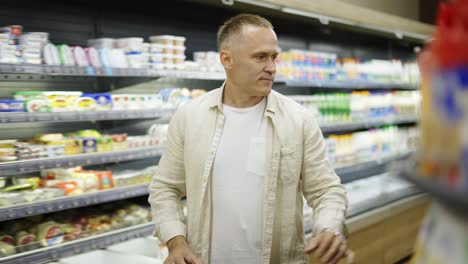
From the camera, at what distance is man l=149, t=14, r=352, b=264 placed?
7.26 feet

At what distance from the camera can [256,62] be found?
230 cm

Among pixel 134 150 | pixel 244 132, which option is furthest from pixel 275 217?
pixel 134 150

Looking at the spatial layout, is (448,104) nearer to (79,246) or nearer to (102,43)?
(79,246)

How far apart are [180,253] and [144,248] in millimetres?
1634

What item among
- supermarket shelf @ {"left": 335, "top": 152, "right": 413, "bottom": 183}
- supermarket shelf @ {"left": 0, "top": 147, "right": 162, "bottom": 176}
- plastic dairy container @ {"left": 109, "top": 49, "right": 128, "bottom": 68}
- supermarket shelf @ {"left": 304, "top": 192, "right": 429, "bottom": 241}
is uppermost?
plastic dairy container @ {"left": 109, "top": 49, "right": 128, "bottom": 68}

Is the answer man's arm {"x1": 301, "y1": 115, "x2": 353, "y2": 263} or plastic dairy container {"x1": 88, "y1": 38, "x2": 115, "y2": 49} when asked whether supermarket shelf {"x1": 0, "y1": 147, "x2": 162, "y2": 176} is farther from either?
man's arm {"x1": 301, "y1": 115, "x2": 353, "y2": 263}

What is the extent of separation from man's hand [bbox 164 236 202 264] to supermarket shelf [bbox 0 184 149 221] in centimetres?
118

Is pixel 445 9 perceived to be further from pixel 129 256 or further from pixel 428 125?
pixel 129 256

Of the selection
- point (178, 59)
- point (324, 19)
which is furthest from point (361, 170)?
point (178, 59)

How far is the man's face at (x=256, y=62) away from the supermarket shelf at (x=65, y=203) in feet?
4.77

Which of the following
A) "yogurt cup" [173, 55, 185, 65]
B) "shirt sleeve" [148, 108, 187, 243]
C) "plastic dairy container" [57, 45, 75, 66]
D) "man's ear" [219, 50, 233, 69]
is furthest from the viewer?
"yogurt cup" [173, 55, 185, 65]

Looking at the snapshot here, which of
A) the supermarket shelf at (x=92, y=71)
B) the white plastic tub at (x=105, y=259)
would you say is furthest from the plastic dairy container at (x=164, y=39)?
the white plastic tub at (x=105, y=259)

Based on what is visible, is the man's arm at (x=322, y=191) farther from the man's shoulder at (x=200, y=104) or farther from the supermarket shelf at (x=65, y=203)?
the supermarket shelf at (x=65, y=203)

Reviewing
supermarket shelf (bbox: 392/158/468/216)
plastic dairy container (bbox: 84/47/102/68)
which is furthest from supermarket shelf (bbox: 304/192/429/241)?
supermarket shelf (bbox: 392/158/468/216)
